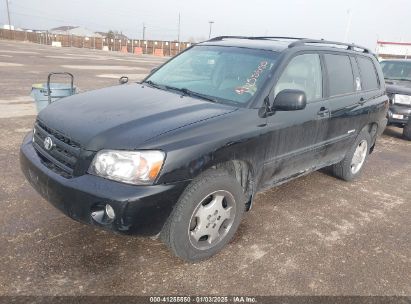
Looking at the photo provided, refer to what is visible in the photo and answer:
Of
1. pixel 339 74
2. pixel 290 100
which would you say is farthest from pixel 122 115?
pixel 339 74

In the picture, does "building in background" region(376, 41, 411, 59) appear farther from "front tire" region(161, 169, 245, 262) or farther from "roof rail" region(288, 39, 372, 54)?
"front tire" region(161, 169, 245, 262)

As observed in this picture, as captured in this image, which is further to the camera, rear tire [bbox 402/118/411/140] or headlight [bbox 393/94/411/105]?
rear tire [bbox 402/118/411/140]

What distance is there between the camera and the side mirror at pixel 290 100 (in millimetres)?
3207

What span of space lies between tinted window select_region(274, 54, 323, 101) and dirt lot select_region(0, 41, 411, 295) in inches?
53.6

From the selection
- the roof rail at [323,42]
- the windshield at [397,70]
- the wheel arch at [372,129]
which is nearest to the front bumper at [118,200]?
the roof rail at [323,42]

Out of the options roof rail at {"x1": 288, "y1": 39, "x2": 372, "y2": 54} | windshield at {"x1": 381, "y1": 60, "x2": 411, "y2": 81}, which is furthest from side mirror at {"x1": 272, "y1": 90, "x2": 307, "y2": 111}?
windshield at {"x1": 381, "y1": 60, "x2": 411, "y2": 81}

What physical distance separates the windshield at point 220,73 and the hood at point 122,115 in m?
0.23

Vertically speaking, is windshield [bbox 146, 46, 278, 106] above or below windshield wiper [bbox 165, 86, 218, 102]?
above

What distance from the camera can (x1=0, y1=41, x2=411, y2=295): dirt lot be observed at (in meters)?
2.72

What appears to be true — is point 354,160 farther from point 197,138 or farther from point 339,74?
point 197,138

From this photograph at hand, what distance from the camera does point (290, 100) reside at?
3213 mm

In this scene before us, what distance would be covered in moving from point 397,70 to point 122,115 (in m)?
8.99

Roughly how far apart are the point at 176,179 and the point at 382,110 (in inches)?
161

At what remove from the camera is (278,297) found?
2.68 m
